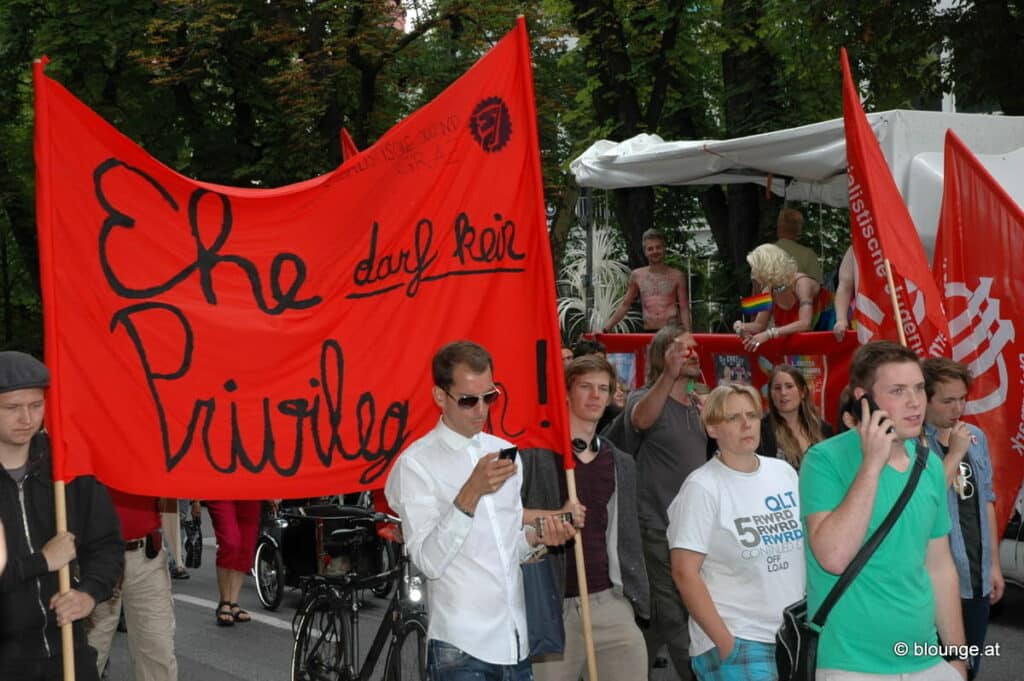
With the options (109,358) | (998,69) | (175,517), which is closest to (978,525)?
(109,358)

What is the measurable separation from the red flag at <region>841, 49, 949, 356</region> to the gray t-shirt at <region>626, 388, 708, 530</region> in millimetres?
1061

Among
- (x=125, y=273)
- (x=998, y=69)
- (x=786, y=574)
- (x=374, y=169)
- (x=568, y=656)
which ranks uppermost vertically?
(x=998, y=69)

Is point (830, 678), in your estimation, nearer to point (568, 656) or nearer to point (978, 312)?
point (568, 656)

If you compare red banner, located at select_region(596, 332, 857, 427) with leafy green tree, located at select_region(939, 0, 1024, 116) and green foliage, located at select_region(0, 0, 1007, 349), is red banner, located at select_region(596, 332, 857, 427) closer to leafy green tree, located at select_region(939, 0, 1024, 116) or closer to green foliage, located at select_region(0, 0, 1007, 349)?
leafy green tree, located at select_region(939, 0, 1024, 116)

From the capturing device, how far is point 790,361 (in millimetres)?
9906

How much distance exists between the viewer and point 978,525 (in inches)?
255

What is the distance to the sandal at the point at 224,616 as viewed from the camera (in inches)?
435

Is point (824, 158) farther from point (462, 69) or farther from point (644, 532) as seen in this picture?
point (462, 69)

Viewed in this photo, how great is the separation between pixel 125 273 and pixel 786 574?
2934 millimetres

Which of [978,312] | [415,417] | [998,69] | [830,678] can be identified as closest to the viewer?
[830,678]

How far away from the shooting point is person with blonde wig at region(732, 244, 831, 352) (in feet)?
32.6

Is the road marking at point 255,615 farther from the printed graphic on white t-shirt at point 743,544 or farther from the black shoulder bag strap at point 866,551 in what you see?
the black shoulder bag strap at point 866,551

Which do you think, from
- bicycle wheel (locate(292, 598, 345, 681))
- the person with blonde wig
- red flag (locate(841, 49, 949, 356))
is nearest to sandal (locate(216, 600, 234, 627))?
bicycle wheel (locate(292, 598, 345, 681))

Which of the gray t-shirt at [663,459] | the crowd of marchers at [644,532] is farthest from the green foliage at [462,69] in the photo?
the crowd of marchers at [644,532]
